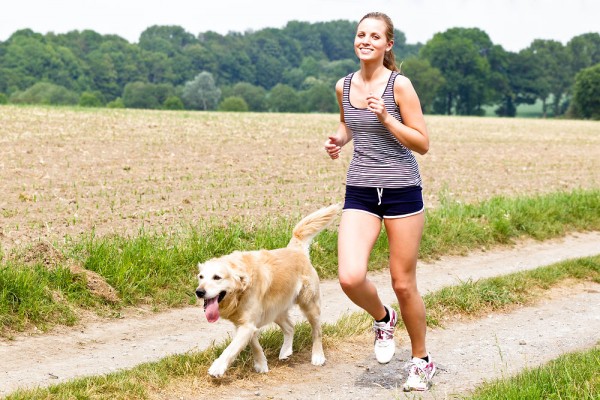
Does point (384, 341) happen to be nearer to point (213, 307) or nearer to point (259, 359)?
point (259, 359)

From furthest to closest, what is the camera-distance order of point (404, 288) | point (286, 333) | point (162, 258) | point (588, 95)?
point (588, 95)
point (162, 258)
point (286, 333)
point (404, 288)

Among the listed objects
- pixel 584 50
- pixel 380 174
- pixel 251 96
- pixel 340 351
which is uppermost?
pixel 584 50

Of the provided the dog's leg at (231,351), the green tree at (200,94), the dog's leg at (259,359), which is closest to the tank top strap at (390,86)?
the dog's leg at (231,351)

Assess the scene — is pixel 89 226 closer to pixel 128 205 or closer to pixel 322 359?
pixel 128 205

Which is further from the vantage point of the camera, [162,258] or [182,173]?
[182,173]

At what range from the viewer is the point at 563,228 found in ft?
44.1

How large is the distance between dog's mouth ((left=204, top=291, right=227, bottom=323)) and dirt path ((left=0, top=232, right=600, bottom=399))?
23.8 inches

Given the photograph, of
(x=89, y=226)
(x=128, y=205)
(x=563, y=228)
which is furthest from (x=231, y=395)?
(x=563, y=228)

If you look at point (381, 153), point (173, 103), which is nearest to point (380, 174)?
point (381, 153)

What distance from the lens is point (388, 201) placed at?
5.45 meters

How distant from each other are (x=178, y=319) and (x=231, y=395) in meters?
2.34

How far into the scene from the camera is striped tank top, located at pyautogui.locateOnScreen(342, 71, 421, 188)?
537cm

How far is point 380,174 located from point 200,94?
106 meters

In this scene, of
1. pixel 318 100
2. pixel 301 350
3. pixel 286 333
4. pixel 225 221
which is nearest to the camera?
pixel 286 333
